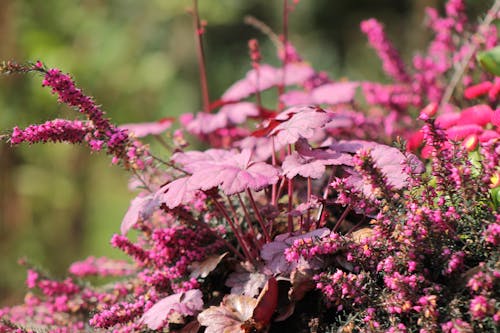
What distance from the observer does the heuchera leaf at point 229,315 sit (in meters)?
1.04

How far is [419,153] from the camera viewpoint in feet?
5.40

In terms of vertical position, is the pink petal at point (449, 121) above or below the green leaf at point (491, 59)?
below

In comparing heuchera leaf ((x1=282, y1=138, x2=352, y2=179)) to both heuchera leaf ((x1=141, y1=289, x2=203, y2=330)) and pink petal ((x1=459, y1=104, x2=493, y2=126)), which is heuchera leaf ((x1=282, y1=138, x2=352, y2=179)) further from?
pink petal ((x1=459, y1=104, x2=493, y2=126))

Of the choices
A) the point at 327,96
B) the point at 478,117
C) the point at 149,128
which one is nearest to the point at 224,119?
the point at 149,128

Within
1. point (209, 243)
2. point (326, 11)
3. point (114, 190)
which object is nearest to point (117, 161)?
point (209, 243)

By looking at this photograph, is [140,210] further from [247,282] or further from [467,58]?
[467,58]

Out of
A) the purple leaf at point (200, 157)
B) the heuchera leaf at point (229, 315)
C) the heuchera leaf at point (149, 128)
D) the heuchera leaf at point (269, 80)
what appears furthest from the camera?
the heuchera leaf at point (269, 80)

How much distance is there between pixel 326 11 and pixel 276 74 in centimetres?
469

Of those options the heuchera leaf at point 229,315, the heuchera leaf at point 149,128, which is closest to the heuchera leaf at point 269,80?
the heuchera leaf at point 149,128

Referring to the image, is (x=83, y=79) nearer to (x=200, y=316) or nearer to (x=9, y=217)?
(x=9, y=217)

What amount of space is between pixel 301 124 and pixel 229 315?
15.8 inches

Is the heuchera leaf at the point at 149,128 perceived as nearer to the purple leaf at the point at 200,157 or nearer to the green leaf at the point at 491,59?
the purple leaf at the point at 200,157

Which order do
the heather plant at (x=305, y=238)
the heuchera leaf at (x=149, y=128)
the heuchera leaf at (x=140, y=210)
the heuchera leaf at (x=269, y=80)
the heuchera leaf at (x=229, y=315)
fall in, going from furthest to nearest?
the heuchera leaf at (x=269, y=80), the heuchera leaf at (x=149, y=128), the heuchera leaf at (x=140, y=210), the heuchera leaf at (x=229, y=315), the heather plant at (x=305, y=238)

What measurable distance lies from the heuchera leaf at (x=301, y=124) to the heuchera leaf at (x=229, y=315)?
32 centimetres
